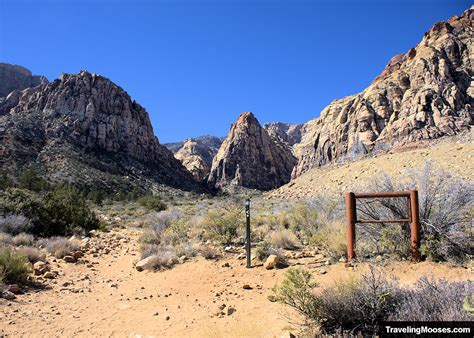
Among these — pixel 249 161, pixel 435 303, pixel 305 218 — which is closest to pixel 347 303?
pixel 435 303

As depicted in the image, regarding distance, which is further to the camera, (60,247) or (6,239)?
(6,239)

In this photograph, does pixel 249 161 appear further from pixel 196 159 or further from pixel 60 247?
pixel 60 247

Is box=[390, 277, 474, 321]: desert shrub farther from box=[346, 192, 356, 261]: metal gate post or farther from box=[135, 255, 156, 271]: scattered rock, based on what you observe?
box=[135, 255, 156, 271]: scattered rock

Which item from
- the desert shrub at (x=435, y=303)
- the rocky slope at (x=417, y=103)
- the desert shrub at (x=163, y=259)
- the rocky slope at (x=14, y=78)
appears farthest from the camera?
the rocky slope at (x=14, y=78)

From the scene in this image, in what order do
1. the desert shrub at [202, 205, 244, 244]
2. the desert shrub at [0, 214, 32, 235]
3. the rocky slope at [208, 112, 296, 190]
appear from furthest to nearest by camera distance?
1. the rocky slope at [208, 112, 296, 190]
2. the desert shrub at [0, 214, 32, 235]
3. the desert shrub at [202, 205, 244, 244]

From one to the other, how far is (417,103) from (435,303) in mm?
60996

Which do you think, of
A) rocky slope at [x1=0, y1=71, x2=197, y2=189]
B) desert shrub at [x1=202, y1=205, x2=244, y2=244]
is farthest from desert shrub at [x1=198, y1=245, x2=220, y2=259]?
rocky slope at [x1=0, y1=71, x2=197, y2=189]

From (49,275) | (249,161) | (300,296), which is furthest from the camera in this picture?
(249,161)

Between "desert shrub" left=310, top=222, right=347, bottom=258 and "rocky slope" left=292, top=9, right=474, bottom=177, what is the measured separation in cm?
4813

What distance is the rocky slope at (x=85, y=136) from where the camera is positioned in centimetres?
5888

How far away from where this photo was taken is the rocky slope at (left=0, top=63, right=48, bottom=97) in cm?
14225

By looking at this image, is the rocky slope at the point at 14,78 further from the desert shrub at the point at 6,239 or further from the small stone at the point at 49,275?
the small stone at the point at 49,275

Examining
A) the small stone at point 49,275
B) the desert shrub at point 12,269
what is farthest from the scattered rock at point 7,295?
the small stone at point 49,275

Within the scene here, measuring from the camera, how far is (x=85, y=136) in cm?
7744
